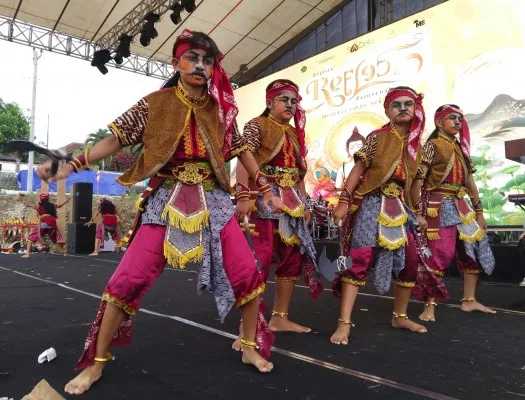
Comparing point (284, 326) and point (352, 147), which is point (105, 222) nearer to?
point (352, 147)

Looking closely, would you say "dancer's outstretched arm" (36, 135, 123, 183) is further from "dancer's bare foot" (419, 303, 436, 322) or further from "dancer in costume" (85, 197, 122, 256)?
"dancer in costume" (85, 197, 122, 256)

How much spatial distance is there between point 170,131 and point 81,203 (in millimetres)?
11175

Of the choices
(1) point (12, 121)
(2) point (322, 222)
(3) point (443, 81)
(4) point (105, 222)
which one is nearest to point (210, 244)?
(3) point (443, 81)

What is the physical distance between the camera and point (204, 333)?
2951 millimetres

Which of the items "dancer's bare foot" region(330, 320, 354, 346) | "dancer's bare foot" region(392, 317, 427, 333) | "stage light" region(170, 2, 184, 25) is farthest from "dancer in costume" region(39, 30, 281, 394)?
"stage light" region(170, 2, 184, 25)

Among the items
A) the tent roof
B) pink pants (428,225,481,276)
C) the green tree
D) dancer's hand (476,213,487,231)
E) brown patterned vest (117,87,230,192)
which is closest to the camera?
brown patterned vest (117,87,230,192)

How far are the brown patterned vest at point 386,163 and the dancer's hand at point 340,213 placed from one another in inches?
7.7

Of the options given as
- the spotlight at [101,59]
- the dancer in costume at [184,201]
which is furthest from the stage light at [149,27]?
the dancer in costume at [184,201]

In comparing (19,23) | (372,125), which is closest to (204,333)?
(372,125)

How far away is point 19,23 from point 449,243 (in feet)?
37.7

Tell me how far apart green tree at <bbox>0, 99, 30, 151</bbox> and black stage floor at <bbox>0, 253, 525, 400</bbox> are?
28.7 metres

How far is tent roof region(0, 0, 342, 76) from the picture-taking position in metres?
10.5

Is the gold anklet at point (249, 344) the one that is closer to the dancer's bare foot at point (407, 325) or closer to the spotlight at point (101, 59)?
the dancer's bare foot at point (407, 325)

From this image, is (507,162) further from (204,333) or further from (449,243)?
(204,333)
